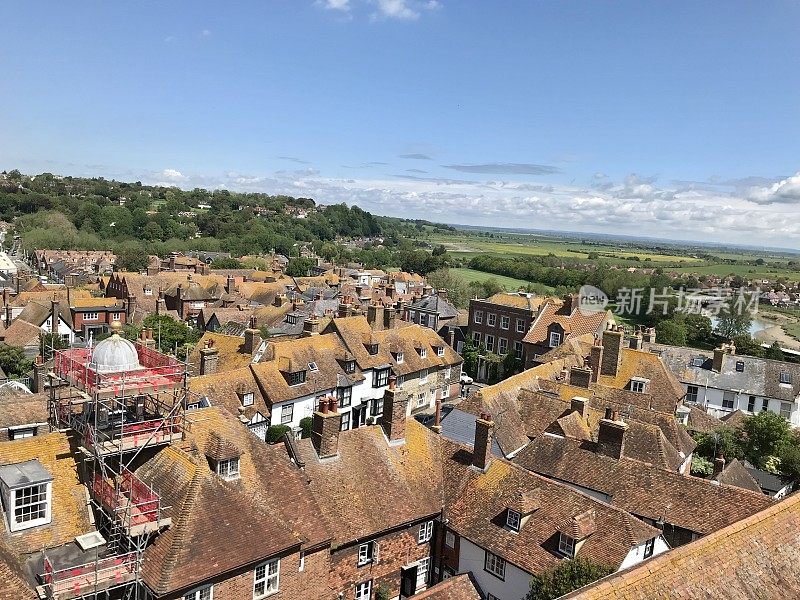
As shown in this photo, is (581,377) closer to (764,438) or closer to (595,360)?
(595,360)

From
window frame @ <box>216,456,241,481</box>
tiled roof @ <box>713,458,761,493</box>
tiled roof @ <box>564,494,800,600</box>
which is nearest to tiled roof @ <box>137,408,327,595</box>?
window frame @ <box>216,456,241,481</box>

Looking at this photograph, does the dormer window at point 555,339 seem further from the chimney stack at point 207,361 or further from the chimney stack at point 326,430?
the chimney stack at point 326,430

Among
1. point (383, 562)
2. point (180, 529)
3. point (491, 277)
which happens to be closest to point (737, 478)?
point (383, 562)

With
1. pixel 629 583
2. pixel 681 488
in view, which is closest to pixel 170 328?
pixel 681 488

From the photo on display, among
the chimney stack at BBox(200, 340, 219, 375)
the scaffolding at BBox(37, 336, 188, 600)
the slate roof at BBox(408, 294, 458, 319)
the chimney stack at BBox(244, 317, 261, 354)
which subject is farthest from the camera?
the slate roof at BBox(408, 294, 458, 319)

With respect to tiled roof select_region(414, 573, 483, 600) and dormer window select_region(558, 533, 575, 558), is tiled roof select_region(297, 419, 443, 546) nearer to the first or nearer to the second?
tiled roof select_region(414, 573, 483, 600)

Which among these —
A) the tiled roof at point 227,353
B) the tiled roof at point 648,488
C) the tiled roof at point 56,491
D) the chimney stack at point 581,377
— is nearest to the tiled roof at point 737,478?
→ the tiled roof at point 648,488
